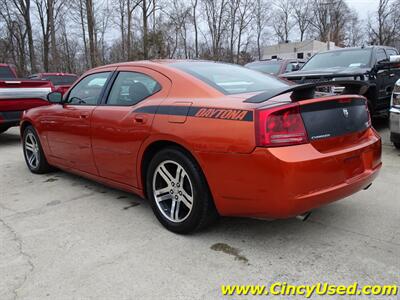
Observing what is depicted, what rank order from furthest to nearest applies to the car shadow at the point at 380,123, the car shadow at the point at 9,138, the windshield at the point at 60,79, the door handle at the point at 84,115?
the windshield at the point at 60,79 → the car shadow at the point at 9,138 → the car shadow at the point at 380,123 → the door handle at the point at 84,115

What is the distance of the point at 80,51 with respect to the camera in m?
52.5

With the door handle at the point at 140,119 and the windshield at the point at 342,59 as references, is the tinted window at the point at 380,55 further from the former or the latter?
the door handle at the point at 140,119

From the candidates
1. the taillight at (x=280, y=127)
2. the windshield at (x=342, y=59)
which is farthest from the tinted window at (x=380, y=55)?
the taillight at (x=280, y=127)

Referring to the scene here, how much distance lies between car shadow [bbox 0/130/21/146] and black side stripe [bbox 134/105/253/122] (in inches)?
245

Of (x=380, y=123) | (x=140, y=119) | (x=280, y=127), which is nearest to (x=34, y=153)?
(x=140, y=119)

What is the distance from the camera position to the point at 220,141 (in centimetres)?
273

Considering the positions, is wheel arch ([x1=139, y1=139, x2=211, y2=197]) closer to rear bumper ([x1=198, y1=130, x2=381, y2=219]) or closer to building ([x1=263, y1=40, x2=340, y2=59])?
rear bumper ([x1=198, y1=130, x2=381, y2=219])

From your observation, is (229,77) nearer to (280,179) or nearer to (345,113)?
(345,113)

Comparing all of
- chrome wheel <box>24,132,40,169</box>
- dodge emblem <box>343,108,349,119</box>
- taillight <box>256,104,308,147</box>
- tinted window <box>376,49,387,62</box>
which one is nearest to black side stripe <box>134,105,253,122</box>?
taillight <box>256,104,308,147</box>

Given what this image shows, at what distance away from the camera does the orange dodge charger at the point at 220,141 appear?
2.59 metres

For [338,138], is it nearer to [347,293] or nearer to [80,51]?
[347,293]

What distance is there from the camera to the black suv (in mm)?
7059

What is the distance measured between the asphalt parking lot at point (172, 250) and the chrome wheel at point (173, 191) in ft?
0.66

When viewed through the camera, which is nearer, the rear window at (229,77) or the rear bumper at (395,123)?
the rear window at (229,77)
